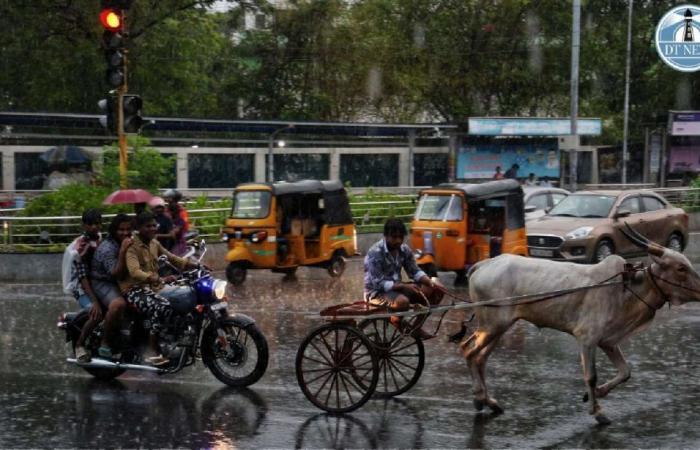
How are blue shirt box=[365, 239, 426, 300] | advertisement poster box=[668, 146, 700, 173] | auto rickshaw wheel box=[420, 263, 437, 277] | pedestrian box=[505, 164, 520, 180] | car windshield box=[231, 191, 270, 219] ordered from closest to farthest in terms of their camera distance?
1. blue shirt box=[365, 239, 426, 300]
2. auto rickshaw wheel box=[420, 263, 437, 277]
3. car windshield box=[231, 191, 270, 219]
4. pedestrian box=[505, 164, 520, 180]
5. advertisement poster box=[668, 146, 700, 173]

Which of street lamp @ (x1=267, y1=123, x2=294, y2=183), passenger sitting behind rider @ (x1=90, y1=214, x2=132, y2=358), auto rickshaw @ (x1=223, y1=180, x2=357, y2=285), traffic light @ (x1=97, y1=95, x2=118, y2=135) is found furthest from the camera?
street lamp @ (x1=267, y1=123, x2=294, y2=183)

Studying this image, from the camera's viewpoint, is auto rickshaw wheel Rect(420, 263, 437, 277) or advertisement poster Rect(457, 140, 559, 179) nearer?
auto rickshaw wheel Rect(420, 263, 437, 277)

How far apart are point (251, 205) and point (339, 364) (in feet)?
38.9

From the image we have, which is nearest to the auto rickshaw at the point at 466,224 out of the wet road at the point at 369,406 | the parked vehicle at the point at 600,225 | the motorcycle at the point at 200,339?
the parked vehicle at the point at 600,225

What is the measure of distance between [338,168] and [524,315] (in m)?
31.2

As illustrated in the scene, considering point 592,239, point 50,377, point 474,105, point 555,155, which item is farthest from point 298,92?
point 50,377

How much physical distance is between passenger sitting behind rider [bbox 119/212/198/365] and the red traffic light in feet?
22.6

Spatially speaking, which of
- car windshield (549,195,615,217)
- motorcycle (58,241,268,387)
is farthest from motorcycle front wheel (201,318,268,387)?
car windshield (549,195,615,217)

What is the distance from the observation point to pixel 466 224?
20.1m

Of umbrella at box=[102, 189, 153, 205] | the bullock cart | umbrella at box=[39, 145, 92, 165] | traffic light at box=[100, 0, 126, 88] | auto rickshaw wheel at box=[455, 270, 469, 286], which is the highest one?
traffic light at box=[100, 0, 126, 88]

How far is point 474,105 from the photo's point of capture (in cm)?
4972

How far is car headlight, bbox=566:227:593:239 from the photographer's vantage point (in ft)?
74.2

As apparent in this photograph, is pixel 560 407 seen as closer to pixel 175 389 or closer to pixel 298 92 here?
pixel 175 389

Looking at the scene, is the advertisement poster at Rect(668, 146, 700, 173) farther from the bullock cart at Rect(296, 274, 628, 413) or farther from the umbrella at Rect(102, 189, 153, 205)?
the bullock cart at Rect(296, 274, 628, 413)
